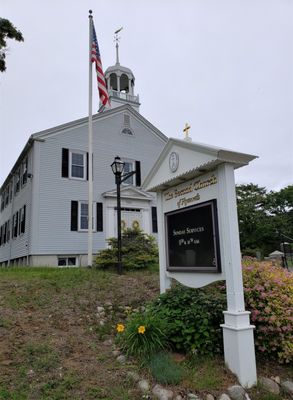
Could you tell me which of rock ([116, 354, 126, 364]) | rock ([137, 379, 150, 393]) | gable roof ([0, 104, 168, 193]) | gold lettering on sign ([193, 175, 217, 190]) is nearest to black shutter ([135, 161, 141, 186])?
gable roof ([0, 104, 168, 193])

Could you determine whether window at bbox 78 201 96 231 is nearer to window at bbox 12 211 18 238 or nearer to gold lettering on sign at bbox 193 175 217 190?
window at bbox 12 211 18 238

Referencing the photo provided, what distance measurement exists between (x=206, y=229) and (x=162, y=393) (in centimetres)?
204

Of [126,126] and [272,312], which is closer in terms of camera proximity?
[272,312]

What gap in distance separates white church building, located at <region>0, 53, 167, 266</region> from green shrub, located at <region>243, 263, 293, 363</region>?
426 inches

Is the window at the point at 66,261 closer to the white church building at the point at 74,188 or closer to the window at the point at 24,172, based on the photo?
the white church building at the point at 74,188

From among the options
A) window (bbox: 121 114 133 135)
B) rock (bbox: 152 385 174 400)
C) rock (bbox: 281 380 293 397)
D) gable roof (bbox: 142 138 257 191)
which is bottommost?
rock (bbox: 281 380 293 397)

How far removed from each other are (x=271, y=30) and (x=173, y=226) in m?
6.32

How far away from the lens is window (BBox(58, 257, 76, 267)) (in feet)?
46.3

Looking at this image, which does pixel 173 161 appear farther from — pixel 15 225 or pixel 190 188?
pixel 15 225

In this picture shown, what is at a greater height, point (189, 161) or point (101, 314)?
point (189, 161)

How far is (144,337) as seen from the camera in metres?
4.03

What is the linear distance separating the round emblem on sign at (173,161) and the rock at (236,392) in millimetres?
2999

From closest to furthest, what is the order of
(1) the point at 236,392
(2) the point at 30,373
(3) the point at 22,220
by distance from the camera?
(1) the point at 236,392 → (2) the point at 30,373 → (3) the point at 22,220

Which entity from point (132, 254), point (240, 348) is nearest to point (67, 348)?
point (240, 348)
